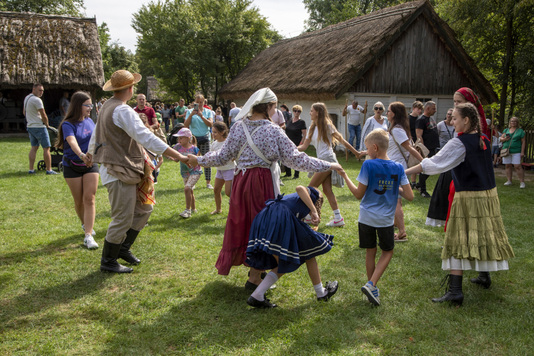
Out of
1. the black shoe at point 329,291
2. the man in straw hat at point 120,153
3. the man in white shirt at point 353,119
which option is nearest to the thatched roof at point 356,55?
the man in white shirt at point 353,119

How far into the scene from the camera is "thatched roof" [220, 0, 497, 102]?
1759 centimetres

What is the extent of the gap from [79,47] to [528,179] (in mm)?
19933

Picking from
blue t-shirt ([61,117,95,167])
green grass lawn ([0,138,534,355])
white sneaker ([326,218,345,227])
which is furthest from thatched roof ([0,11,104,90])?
white sneaker ([326,218,345,227])

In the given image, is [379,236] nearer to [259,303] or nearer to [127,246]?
[259,303]

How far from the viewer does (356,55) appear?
18.0 meters

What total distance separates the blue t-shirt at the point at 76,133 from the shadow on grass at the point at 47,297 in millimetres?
1601

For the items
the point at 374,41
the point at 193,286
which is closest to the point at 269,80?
the point at 374,41

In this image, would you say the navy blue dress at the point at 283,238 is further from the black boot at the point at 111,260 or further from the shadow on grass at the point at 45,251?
the shadow on grass at the point at 45,251

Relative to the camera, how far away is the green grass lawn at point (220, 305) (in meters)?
3.41

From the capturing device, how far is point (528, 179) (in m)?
12.6

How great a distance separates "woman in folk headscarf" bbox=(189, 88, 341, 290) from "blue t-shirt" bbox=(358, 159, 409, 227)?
0.31 meters

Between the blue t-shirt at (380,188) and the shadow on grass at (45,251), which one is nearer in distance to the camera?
the blue t-shirt at (380,188)

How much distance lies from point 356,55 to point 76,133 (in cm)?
1446

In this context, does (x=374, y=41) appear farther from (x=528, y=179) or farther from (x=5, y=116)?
(x=5, y=116)
